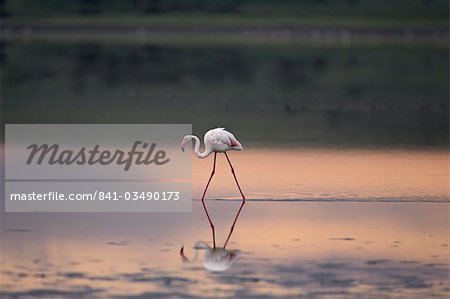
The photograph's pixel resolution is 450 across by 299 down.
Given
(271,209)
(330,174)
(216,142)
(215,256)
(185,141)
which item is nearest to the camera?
(215,256)

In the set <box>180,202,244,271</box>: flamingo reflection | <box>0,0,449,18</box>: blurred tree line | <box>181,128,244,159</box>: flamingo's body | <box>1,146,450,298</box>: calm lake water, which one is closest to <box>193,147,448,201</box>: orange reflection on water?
<box>1,146,450,298</box>: calm lake water

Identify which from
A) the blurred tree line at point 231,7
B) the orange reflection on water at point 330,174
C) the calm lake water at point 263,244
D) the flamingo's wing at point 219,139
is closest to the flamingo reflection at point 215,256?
the calm lake water at point 263,244

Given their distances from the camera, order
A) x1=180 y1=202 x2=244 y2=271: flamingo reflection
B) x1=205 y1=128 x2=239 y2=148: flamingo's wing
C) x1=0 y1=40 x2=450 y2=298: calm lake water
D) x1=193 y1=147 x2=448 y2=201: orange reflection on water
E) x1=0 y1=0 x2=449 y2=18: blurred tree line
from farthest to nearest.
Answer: x1=0 y1=0 x2=449 y2=18: blurred tree line, x1=193 y1=147 x2=448 y2=201: orange reflection on water, x1=205 y1=128 x2=239 y2=148: flamingo's wing, x1=180 y1=202 x2=244 y2=271: flamingo reflection, x1=0 y1=40 x2=450 y2=298: calm lake water

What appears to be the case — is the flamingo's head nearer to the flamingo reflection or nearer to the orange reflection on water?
the orange reflection on water

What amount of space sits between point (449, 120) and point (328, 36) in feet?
113

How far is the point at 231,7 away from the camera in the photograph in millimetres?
70812

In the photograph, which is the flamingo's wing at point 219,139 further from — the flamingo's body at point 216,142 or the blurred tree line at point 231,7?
the blurred tree line at point 231,7

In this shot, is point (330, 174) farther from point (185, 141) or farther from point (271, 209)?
point (271, 209)

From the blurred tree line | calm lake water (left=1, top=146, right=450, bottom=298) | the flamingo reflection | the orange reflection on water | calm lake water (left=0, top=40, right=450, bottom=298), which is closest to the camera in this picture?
calm lake water (left=1, top=146, right=450, bottom=298)

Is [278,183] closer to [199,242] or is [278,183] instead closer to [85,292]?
[199,242]

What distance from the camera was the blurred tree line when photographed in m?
69.9

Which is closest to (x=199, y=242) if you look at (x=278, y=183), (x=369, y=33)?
(x=278, y=183)

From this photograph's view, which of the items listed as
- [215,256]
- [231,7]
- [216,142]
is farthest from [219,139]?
[231,7]

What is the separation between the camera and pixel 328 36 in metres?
59.9
